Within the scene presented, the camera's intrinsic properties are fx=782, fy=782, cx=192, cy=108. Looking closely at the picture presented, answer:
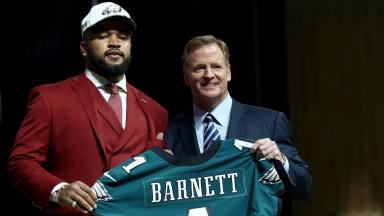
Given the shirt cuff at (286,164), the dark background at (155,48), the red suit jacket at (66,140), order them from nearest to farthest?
the red suit jacket at (66,140), the shirt cuff at (286,164), the dark background at (155,48)

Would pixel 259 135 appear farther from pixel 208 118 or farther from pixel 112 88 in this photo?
pixel 112 88

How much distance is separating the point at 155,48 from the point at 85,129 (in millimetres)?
1715

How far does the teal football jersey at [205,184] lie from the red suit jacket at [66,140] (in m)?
0.10

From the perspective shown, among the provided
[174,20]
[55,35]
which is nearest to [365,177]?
[174,20]

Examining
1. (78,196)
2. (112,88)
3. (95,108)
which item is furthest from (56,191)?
(112,88)

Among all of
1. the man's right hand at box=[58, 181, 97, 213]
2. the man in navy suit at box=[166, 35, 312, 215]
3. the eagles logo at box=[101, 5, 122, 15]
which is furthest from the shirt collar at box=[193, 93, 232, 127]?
the man's right hand at box=[58, 181, 97, 213]

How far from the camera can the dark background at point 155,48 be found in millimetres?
3850

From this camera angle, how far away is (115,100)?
2.44 metres

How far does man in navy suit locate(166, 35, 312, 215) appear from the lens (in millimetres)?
2527

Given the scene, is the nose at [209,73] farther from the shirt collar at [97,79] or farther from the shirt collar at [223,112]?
the shirt collar at [97,79]

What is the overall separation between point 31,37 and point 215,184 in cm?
183

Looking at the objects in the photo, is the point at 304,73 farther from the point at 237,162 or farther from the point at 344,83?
the point at 237,162

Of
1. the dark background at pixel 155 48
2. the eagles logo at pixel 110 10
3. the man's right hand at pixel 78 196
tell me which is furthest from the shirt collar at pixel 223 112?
the dark background at pixel 155 48

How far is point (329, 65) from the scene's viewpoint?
4211 mm
